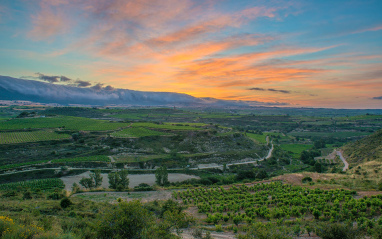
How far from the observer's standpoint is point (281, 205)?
28.5 metres

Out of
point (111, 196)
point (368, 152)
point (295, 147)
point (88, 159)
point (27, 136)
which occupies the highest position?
point (368, 152)

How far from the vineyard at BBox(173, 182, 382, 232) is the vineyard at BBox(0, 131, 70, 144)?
76.1 metres

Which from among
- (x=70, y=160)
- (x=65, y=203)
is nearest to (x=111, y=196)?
(x=65, y=203)

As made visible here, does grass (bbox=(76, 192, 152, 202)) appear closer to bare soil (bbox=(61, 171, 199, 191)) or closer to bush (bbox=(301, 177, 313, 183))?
bare soil (bbox=(61, 171, 199, 191))

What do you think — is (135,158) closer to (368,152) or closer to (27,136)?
(27,136)

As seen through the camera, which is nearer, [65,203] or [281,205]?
[65,203]

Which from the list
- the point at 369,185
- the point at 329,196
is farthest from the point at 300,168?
the point at 329,196

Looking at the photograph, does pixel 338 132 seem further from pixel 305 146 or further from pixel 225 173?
pixel 225 173

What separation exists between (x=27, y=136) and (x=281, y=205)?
335 feet

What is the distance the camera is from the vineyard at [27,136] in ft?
262

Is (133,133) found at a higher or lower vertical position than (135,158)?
higher

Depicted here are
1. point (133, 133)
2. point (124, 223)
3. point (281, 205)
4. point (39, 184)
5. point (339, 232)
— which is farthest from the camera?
point (133, 133)

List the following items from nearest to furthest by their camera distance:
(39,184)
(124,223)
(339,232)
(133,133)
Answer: (124,223) < (339,232) < (39,184) < (133,133)

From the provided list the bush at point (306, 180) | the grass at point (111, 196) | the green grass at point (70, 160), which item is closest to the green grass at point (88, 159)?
the green grass at point (70, 160)
